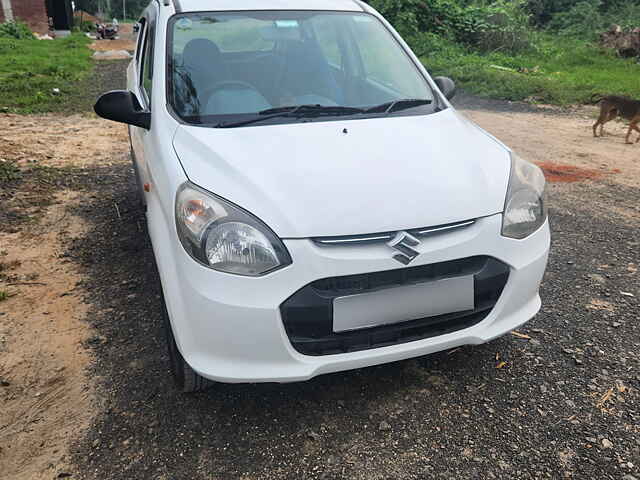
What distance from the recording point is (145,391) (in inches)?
95.3

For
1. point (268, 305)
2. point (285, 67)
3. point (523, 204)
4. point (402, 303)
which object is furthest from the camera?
point (285, 67)

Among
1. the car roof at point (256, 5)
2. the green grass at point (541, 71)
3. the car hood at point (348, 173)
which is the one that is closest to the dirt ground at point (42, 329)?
the car hood at point (348, 173)

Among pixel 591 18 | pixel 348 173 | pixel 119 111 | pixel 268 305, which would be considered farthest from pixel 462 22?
pixel 268 305

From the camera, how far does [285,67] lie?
9.80ft

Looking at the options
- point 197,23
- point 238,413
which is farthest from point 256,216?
point 197,23

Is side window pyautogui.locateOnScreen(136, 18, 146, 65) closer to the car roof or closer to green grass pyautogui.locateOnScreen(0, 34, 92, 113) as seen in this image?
the car roof

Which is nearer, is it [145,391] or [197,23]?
[145,391]

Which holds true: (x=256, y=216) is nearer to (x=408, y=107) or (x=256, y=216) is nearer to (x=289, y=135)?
(x=289, y=135)

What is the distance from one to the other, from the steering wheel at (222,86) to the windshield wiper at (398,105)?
2.05 ft

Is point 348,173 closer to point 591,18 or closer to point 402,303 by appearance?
point 402,303

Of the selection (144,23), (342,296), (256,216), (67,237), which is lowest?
(67,237)

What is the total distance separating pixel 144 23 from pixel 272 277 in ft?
9.45

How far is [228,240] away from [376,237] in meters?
0.54

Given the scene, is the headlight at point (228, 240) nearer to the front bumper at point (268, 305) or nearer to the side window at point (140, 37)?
the front bumper at point (268, 305)
